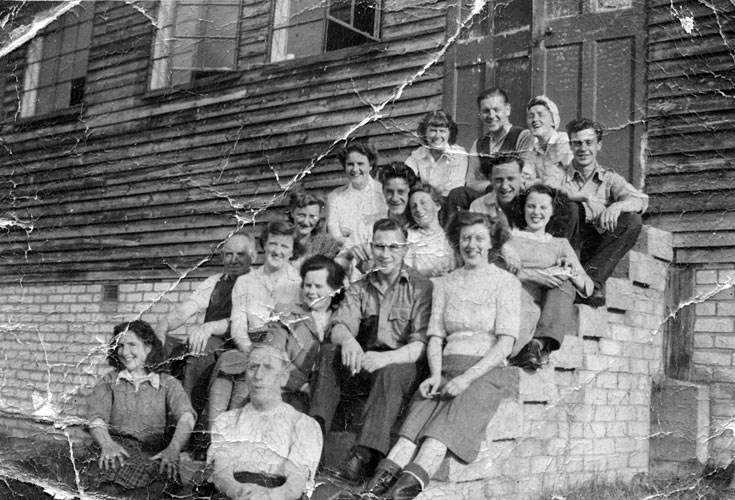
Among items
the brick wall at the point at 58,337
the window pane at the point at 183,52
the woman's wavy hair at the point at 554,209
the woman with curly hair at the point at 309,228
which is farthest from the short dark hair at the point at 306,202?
the window pane at the point at 183,52

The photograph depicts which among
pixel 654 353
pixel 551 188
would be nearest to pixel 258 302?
pixel 551 188

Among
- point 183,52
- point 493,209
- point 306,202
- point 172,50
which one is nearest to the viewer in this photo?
point 493,209

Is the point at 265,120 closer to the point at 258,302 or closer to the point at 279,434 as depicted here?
the point at 258,302

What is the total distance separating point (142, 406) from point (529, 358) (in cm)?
169

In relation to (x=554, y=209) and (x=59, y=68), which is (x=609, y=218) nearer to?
(x=554, y=209)

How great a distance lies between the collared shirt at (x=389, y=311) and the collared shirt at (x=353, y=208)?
0.54m

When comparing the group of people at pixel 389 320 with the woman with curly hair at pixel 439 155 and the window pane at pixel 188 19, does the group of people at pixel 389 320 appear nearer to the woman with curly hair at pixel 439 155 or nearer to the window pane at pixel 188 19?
the woman with curly hair at pixel 439 155

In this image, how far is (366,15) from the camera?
4.57 metres

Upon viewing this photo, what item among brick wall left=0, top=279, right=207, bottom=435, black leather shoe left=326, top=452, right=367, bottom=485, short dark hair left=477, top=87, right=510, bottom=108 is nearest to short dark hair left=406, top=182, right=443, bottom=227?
short dark hair left=477, top=87, right=510, bottom=108

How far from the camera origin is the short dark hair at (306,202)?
164 inches

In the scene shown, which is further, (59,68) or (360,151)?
(59,68)

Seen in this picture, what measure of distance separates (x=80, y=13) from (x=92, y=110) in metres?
0.62

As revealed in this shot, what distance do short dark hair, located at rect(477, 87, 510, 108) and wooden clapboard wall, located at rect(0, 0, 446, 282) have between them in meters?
0.31

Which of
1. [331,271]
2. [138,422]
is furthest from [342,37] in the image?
[138,422]
